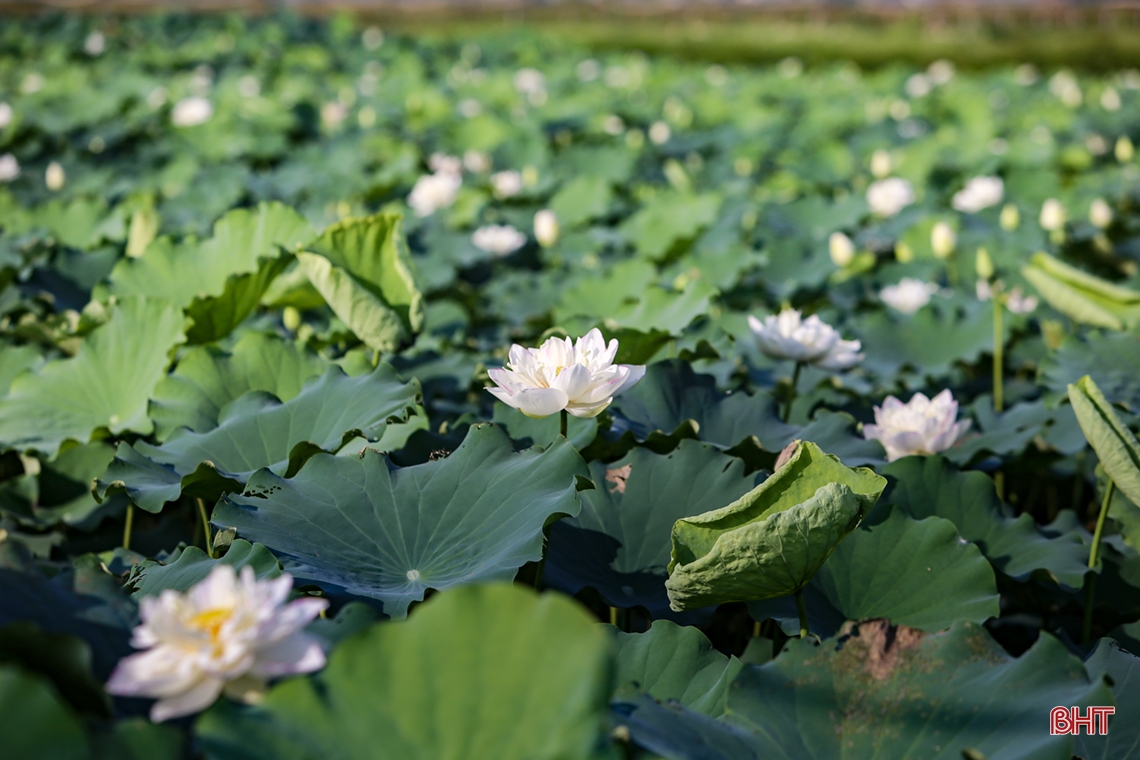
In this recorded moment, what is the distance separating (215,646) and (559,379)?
0.63 meters

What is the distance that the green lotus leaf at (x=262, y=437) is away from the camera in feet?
4.89

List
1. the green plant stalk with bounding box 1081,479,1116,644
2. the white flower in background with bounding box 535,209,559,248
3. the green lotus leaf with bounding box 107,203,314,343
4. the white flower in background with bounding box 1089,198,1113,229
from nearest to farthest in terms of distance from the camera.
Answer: the green plant stalk with bounding box 1081,479,1116,644 → the green lotus leaf with bounding box 107,203,314,343 → the white flower in background with bounding box 535,209,559,248 → the white flower in background with bounding box 1089,198,1113,229

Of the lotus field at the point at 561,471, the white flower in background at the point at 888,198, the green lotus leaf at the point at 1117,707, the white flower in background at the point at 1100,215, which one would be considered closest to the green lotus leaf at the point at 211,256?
the lotus field at the point at 561,471

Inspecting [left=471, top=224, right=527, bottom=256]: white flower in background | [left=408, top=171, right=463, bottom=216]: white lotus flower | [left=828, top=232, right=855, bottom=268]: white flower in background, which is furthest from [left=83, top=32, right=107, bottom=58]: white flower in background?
[left=828, top=232, right=855, bottom=268]: white flower in background

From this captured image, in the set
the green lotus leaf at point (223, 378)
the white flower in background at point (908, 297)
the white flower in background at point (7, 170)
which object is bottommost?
the white flower in background at point (908, 297)

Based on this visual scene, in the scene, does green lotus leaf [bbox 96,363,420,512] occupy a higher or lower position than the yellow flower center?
lower

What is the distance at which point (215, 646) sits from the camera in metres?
0.80

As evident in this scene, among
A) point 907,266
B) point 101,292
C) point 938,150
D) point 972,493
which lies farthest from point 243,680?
point 938,150

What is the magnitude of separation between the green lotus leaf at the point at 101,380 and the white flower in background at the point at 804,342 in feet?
3.83

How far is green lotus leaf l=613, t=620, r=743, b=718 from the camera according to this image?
1216mm

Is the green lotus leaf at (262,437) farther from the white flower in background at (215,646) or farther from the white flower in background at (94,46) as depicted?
the white flower in background at (94,46)

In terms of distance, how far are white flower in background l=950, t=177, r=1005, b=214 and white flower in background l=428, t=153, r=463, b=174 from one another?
2.16 metres
